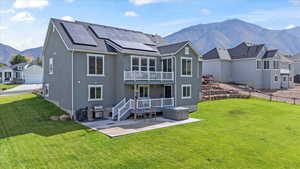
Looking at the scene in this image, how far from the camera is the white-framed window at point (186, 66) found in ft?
66.4

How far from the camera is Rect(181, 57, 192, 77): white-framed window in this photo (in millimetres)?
20250

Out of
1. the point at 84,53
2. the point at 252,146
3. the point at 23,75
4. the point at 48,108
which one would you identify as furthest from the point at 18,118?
the point at 23,75

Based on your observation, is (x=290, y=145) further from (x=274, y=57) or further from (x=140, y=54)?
(x=274, y=57)

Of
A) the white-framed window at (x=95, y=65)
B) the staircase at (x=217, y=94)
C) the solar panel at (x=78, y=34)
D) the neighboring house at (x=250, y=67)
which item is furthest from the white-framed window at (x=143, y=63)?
the neighboring house at (x=250, y=67)

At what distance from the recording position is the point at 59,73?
18359mm

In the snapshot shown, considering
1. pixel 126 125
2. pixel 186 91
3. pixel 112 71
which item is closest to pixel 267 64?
pixel 186 91

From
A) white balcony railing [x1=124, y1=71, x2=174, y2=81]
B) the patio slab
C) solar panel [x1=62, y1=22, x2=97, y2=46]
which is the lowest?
the patio slab

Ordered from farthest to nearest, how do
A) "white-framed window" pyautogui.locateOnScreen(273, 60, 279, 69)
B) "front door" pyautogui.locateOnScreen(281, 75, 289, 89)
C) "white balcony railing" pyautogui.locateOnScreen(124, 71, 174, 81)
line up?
"front door" pyautogui.locateOnScreen(281, 75, 289, 89)
"white-framed window" pyautogui.locateOnScreen(273, 60, 279, 69)
"white balcony railing" pyautogui.locateOnScreen(124, 71, 174, 81)

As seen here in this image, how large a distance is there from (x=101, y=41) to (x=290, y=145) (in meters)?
16.0

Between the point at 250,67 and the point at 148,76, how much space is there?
26.4 meters

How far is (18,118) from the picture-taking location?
15258 mm

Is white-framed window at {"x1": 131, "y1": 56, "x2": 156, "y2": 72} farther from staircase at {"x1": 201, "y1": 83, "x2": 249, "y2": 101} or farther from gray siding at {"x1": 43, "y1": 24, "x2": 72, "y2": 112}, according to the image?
staircase at {"x1": 201, "y1": 83, "x2": 249, "y2": 101}

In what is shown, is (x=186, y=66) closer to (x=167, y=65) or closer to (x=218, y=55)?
(x=167, y=65)

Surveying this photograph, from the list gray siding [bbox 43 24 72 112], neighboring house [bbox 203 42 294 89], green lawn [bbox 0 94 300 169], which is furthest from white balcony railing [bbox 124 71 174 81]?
neighboring house [bbox 203 42 294 89]
